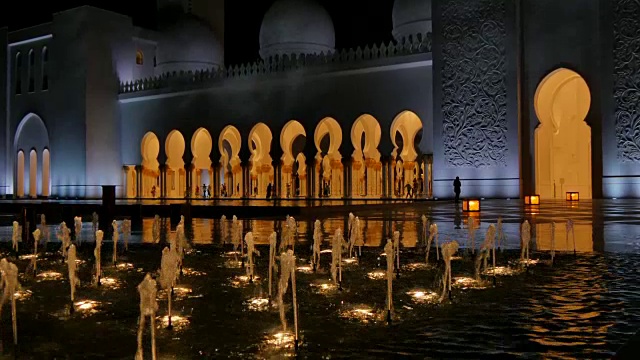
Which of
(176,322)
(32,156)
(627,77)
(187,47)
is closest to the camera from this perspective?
(176,322)

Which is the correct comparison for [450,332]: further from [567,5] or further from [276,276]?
[567,5]

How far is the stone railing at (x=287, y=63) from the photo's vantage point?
1340 cm

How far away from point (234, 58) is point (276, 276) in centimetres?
1966

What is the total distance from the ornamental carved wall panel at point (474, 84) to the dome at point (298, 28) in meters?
4.60

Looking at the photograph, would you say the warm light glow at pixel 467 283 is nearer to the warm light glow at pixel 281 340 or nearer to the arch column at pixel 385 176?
the warm light glow at pixel 281 340

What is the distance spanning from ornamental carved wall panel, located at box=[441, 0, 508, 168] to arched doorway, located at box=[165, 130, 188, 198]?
7268 mm

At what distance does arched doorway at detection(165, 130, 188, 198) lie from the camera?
1688 cm

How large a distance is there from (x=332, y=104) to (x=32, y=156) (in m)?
9.83

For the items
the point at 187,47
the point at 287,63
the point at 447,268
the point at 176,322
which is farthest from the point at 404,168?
the point at 176,322

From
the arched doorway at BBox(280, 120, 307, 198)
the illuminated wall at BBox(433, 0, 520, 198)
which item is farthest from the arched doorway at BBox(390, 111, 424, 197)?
the arched doorway at BBox(280, 120, 307, 198)

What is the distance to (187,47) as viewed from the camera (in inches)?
732

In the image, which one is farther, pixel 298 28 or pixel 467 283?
pixel 298 28

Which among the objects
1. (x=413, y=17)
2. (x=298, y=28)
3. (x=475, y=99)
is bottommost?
(x=475, y=99)

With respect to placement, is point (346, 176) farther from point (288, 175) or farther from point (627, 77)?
point (627, 77)
